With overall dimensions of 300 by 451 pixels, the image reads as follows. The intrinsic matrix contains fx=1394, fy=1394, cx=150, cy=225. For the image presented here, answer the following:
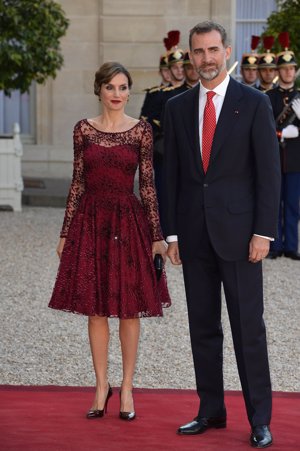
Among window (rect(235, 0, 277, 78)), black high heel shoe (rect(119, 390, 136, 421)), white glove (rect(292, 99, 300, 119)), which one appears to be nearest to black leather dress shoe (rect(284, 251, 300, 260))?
white glove (rect(292, 99, 300, 119))

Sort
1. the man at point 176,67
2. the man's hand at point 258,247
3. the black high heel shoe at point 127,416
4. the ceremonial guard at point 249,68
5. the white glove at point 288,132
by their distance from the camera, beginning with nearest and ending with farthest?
the man's hand at point 258,247
the black high heel shoe at point 127,416
the white glove at point 288,132
the ceremonial guard at point 249,68
the man at point 176,67

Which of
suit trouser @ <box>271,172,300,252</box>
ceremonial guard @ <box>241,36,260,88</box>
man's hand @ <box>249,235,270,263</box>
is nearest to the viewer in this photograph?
man's hand @ <box>249,235,270,263</box>

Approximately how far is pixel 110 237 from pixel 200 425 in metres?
0.94

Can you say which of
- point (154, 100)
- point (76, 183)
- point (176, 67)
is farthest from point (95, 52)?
point (76, 183)

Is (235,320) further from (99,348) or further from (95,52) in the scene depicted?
(95,52)

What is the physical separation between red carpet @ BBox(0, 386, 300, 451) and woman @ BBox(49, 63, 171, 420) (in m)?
0.17

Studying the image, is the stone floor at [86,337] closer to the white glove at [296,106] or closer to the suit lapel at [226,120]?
the white glove at [296,106]

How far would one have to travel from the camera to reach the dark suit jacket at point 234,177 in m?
5.75

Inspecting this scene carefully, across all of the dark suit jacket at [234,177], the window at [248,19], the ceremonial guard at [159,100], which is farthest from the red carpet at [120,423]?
the window at [248,19]

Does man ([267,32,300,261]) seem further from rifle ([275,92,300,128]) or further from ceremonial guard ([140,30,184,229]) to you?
ceremonial guard ([140,30,184,229])

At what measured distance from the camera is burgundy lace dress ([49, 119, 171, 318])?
6.32 metres

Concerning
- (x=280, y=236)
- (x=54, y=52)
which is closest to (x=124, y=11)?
(x=54, y=52)

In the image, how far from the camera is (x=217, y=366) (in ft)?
→ 19.9

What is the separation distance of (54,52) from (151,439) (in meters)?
9.98
